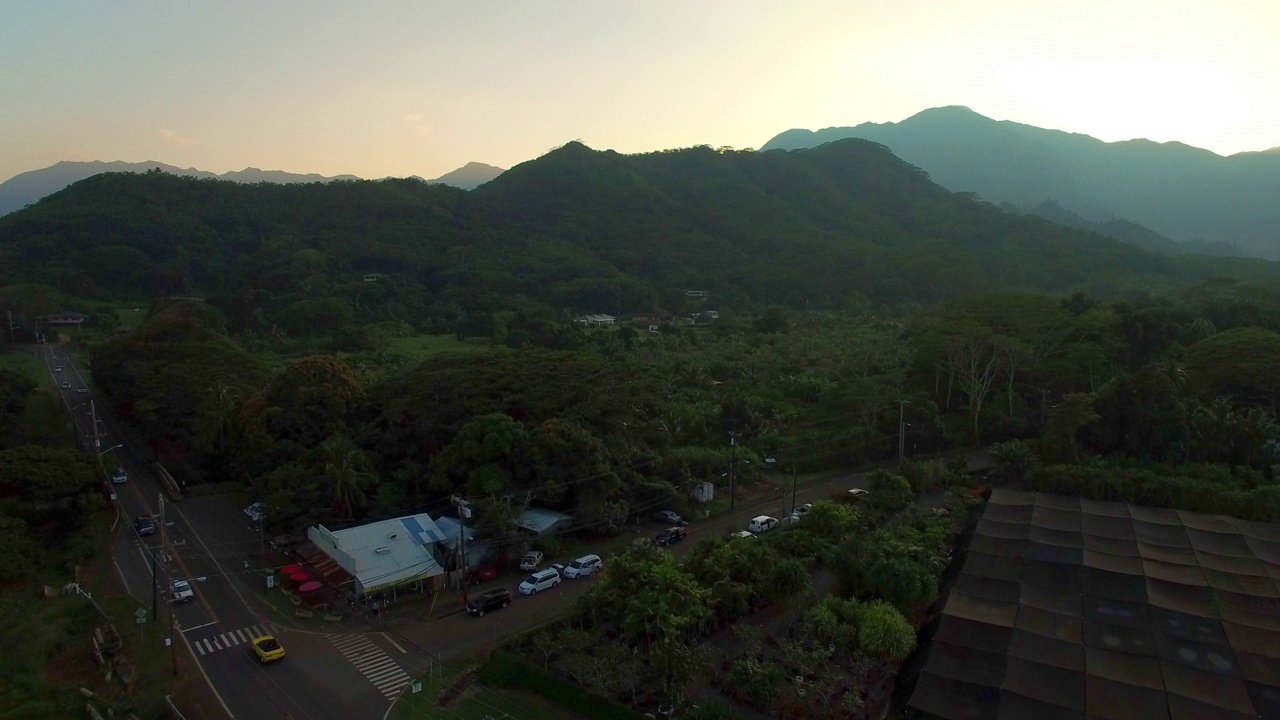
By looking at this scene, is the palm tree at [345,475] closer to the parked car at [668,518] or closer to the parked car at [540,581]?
the parked car at [540,581]

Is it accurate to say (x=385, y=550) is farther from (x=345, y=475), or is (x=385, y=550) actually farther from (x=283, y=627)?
(x=345, y=475)

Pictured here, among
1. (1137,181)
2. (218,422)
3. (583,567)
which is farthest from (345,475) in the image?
(1137,181)

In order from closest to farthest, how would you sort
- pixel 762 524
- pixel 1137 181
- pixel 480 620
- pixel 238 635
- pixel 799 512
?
pixel 238 635
pixel 480 620
pixel 762 524
pixel 799 512
pixel 1137 181

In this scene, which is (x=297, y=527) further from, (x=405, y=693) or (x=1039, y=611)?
(x=1039, y=611)

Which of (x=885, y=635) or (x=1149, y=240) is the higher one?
(x=885, y=635)

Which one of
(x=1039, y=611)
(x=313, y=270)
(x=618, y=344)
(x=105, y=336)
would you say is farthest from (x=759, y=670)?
(x=313, y=270)

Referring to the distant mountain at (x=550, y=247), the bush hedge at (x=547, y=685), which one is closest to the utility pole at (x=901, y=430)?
the bush hedge at (x=547, y=685)

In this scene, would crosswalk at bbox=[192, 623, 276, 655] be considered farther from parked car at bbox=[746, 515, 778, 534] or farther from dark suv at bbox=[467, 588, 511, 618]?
parked car at bbox=[746, 515, 778, 534]
